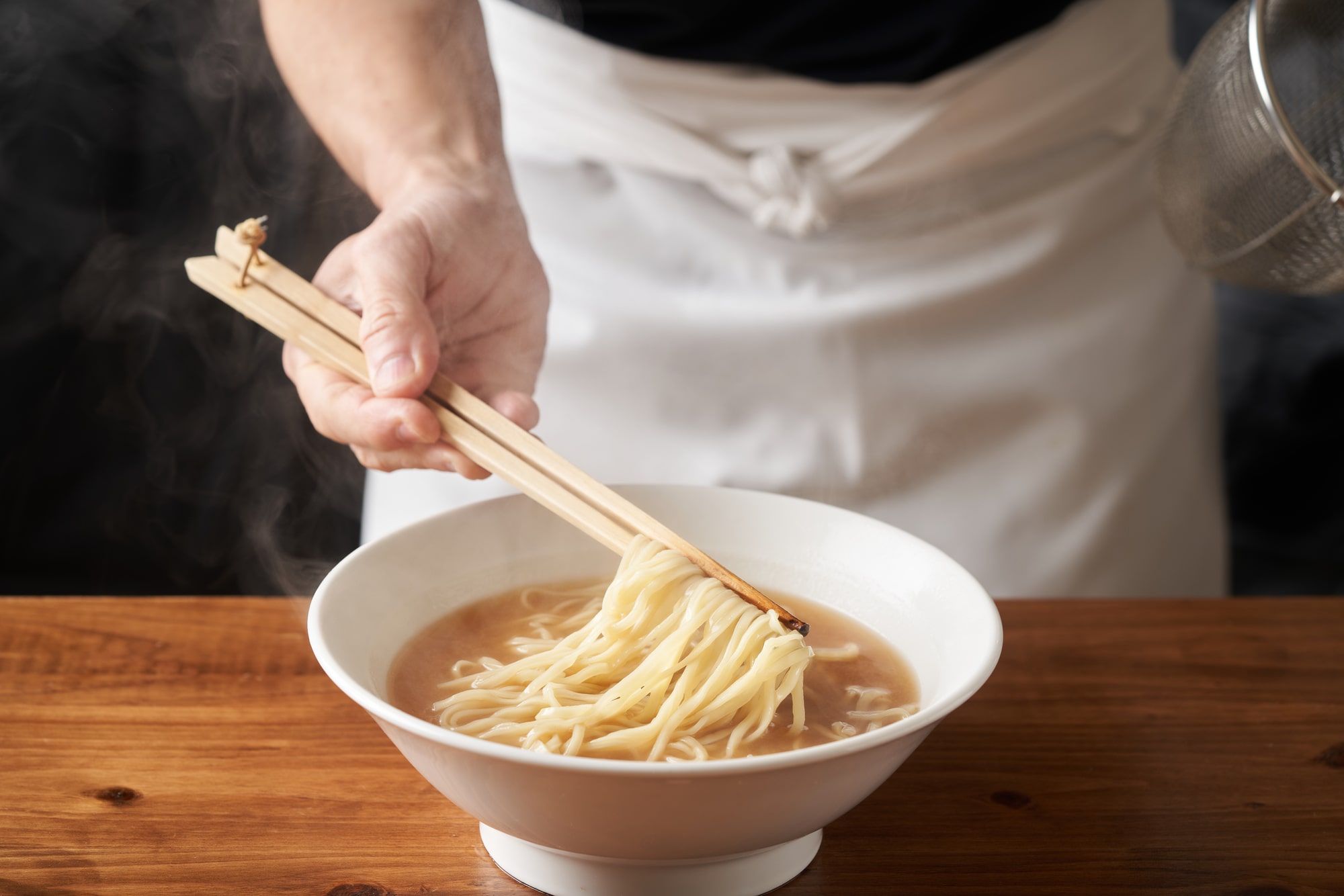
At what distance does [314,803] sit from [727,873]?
45 cm

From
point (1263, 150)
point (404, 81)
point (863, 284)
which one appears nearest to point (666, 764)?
point (404, 81)

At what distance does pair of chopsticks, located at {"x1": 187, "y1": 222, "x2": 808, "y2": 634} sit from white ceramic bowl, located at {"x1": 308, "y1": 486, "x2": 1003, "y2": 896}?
0.30 feet

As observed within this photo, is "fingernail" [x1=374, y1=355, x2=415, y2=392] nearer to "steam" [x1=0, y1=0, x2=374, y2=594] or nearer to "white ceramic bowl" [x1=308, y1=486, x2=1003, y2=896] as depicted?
"white ceramic bowl" [x1=308, y1=486, x2=1003, y2=896]

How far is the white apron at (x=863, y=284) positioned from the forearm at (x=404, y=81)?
0.92ft

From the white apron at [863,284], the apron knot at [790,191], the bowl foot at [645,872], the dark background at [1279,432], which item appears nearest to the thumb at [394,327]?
the bowl foot at [645,872]

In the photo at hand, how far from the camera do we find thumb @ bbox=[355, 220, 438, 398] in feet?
4.33

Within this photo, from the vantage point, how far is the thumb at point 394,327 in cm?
132

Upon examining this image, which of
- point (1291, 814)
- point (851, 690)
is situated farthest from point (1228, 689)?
point (851, 690)

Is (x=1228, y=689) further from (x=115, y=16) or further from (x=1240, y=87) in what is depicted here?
(x=115, y=16)

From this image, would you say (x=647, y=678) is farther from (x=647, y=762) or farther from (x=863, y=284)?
(x=863, y=284)

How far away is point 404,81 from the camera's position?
5.89 ft

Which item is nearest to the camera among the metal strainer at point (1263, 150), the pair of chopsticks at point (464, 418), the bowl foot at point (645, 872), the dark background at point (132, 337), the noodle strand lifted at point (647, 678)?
the bowl foot at point (645, 872)

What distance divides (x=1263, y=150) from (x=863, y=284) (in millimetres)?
709

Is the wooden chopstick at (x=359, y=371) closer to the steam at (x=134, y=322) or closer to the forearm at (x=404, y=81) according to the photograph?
the forearm at (x=404, y=81)
